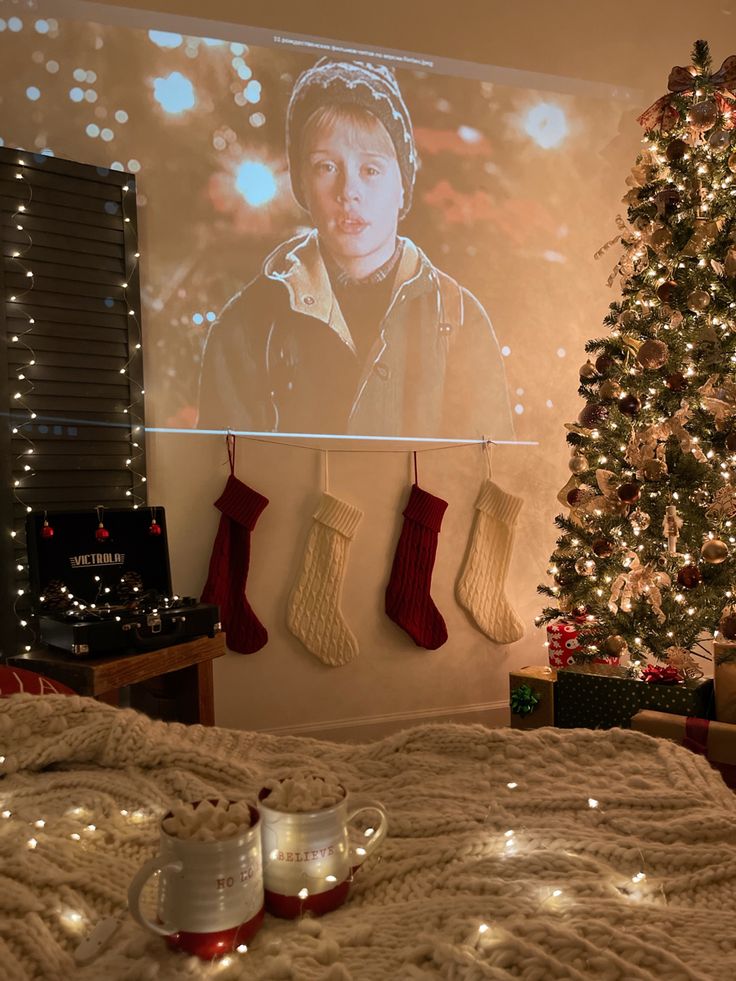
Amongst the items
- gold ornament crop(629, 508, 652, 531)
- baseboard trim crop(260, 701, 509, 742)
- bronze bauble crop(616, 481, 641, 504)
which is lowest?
baseboard trim crop(260, 701, 509, 742)

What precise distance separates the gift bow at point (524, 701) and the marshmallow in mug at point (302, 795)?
230cm

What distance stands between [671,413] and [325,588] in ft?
4.99

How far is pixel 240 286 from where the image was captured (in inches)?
133

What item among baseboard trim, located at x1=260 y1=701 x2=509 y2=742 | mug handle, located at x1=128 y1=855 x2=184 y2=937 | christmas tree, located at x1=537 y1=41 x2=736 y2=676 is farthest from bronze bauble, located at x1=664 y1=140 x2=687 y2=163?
mug handle, located at x1=128 y1=855 x2=184 y2=937

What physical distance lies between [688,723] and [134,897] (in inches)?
74.6

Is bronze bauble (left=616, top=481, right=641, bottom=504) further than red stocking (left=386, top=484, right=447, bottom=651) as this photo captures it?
No

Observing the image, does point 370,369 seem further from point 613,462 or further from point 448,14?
point 448,14

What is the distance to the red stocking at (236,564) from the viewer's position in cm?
327

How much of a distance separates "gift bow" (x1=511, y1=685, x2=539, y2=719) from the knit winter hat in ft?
6.84

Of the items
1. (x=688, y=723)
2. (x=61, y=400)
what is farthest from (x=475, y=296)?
(x=688, y=723)

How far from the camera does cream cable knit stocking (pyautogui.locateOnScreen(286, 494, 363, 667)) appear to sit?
11.2 feet

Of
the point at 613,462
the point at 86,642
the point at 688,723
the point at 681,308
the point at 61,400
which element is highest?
the point at 681,308

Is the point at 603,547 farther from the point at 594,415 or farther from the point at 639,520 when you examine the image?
the point at 594,415

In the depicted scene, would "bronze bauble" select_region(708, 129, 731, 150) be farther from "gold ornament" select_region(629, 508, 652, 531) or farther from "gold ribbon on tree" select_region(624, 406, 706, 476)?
"gold ornament" select_region(629, 508, 652, 531)
